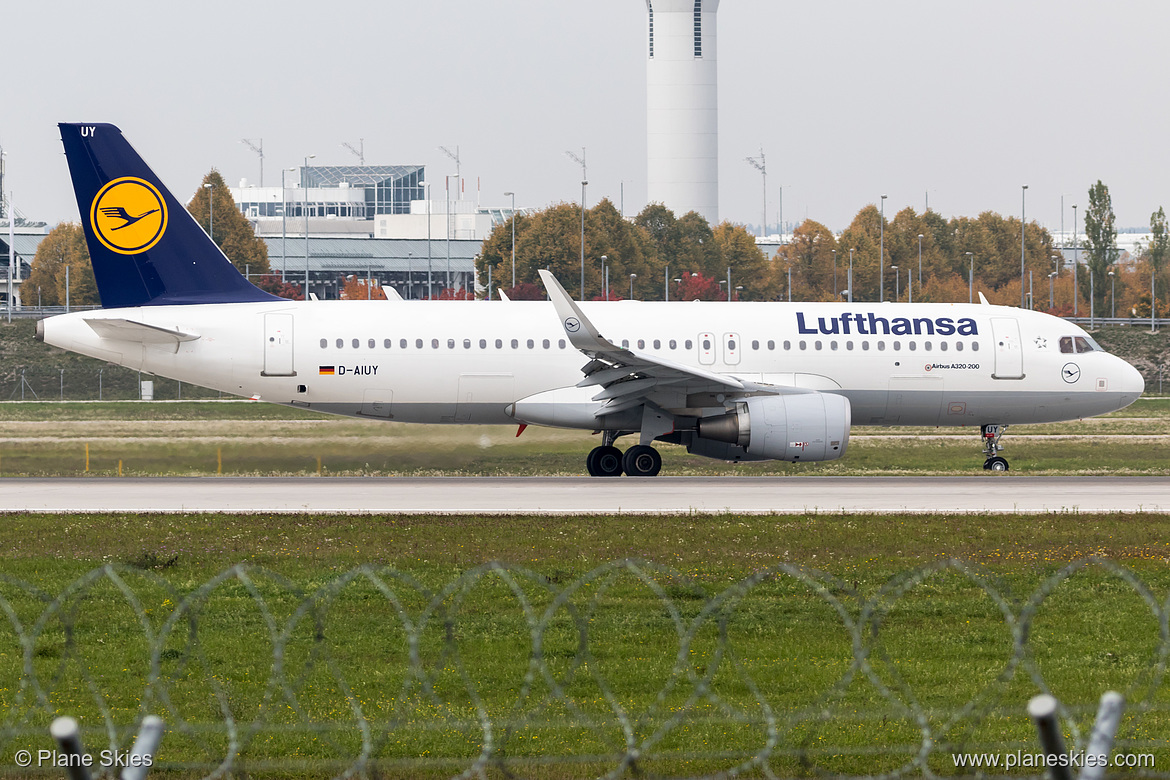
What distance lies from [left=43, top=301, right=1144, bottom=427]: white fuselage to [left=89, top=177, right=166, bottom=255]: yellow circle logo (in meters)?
1.38

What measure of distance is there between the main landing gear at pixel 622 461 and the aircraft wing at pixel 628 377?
3.63 feet

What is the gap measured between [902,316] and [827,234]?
87.0m

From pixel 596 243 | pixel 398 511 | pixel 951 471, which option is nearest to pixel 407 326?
pixel 398 511

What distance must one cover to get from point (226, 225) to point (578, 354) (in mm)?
77870

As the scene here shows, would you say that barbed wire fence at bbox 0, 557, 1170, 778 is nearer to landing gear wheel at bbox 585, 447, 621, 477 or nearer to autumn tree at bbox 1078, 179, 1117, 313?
landing gear wheel at bbox 585, 447, 621, 477

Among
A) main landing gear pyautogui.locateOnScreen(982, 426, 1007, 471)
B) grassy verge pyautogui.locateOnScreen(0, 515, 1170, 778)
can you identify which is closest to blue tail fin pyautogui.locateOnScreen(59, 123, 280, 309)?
grassy verge pyautogui.locateOnScreen(0, 515, 1170, 778)

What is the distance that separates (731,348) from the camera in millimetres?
26891

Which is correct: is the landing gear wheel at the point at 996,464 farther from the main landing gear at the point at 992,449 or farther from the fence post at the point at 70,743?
the fence post at the point at 70,743

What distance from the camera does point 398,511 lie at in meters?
20.6

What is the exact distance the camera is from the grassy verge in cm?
912

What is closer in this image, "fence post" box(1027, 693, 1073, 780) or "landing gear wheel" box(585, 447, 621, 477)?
"fence post" box(1027, 693, 1073, 780)

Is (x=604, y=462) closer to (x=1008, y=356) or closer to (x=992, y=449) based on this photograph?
A: (x=992, y=449)

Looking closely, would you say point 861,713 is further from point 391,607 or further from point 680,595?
point 391,607

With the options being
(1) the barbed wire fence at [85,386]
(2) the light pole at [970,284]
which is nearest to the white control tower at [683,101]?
(2) the light pole at [970,284]
